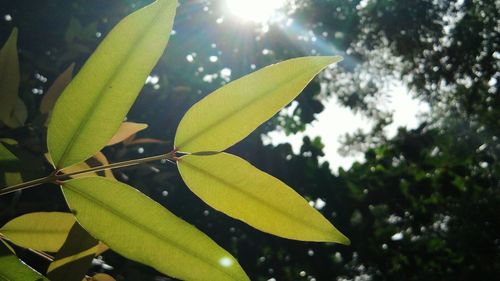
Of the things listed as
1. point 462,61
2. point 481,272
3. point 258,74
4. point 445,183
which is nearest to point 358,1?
point 462,61

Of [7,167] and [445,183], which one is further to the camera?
[445,183]

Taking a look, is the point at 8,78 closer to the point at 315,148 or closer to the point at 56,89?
the point at 56,89

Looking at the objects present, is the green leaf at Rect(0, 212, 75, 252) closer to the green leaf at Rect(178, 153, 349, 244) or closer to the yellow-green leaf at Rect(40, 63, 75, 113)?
the green leaf at Rect(178, 153, 349, 244)

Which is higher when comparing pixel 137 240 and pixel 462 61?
pixel 462 61

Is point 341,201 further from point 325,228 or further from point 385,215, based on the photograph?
point 325,228

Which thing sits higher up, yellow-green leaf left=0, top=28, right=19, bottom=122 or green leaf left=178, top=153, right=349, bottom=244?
yellow-green leaf left=0, top=28, right=19, bottom=122

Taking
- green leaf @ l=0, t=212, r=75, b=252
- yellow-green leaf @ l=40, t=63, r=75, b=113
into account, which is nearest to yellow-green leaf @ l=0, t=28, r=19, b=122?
green leaf @ l=0, t=212, r=75, b=252
